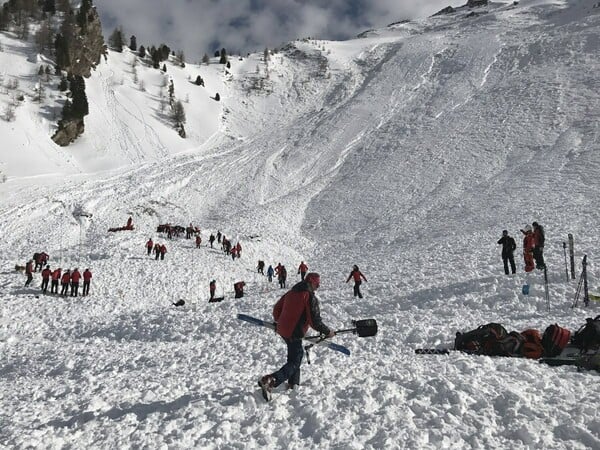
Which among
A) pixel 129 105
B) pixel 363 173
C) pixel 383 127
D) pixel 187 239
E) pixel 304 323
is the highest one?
pixel 129 105

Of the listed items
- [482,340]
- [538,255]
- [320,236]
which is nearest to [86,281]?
[482,340]

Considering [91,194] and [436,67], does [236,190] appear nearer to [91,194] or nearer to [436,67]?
[91,194]

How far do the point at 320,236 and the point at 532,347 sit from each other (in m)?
28.9

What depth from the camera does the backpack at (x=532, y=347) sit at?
7.56m

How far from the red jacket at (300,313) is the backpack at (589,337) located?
16.6 feet

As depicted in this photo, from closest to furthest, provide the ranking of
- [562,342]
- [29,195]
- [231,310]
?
[562,342] < [231,310] < [29,195]

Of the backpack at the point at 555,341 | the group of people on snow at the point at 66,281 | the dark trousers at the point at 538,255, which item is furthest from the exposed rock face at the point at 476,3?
the backpack at the point at 555,341

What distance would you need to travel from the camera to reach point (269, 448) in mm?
4926

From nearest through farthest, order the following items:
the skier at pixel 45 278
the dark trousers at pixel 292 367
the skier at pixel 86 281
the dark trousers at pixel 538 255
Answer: the dark trousers at pixel 292 367, the dark trousers at pixel 538 255, the skier at pixel 45 278, the skier at pixel 86 281

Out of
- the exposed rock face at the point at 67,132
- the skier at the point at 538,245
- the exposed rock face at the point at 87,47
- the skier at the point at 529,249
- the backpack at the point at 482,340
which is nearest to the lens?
the backpack at the point at 482,340

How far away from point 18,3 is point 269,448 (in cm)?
8980

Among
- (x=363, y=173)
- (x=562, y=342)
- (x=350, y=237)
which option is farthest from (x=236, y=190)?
(x=562, y=342)

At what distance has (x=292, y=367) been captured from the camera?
6.12 m

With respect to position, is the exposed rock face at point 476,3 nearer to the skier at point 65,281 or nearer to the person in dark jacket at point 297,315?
the skier at point 65,281
